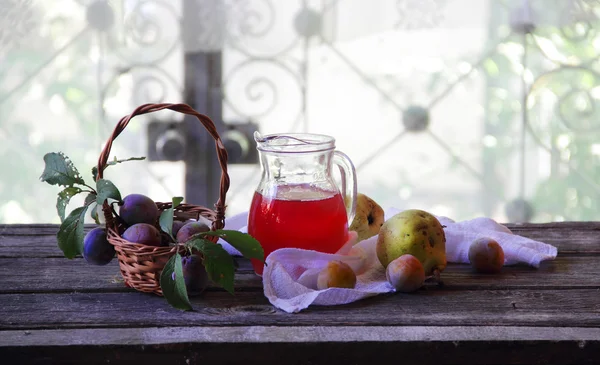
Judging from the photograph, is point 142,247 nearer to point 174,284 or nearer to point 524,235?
point 174,284

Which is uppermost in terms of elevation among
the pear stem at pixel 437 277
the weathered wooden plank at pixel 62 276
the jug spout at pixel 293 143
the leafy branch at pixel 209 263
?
the jug spout at pixel 293 143

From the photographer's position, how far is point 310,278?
0.97 meters

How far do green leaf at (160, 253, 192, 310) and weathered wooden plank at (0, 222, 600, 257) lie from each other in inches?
13.8

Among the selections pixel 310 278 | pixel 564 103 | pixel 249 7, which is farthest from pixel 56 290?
pixel 564 103

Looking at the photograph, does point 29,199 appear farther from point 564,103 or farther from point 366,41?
point 564,103

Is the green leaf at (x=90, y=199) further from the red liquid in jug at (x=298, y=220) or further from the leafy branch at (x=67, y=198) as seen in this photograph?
the red liquid in jug at (x=298, y=220)

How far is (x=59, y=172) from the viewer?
3.18 ft

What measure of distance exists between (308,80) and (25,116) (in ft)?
2.68

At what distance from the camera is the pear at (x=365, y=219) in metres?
1.14

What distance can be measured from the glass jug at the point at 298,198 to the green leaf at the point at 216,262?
111 millimetres

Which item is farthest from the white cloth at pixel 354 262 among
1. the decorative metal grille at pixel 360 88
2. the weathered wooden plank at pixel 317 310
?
the decorative metal grille at pixel 360 88

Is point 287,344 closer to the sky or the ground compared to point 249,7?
closer to the ground

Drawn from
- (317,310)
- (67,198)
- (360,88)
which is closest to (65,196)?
(67,198)

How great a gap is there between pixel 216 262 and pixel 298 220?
139 mm
